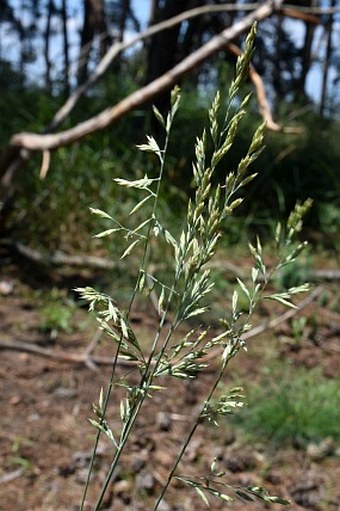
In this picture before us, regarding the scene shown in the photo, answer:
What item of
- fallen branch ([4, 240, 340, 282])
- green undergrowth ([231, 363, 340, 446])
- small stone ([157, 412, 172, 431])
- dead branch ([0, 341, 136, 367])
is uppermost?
green undergrowth ([231, 363, 340, 446])

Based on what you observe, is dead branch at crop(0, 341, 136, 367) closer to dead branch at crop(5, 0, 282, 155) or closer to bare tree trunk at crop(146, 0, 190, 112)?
dead branch at crop(5, 0, 282, 155)

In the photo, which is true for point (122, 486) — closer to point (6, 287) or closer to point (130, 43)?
point (6, 287)

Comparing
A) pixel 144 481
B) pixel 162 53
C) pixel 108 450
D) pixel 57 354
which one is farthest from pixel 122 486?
pixel 162 53

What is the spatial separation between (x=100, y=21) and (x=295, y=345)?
698cm

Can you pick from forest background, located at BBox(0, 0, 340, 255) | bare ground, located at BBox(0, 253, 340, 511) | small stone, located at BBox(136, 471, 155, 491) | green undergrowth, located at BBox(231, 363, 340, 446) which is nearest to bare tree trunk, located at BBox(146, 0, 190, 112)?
forest background, located at BBox(0, 0, 340, 255)

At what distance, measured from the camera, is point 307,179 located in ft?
21.5

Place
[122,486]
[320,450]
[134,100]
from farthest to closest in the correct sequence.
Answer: [134,100] → [320,450] → [122,486]

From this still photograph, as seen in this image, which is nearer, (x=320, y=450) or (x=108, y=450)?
(x=108, y=450)

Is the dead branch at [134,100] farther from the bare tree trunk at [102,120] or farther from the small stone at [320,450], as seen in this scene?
the small stone at [320,450]

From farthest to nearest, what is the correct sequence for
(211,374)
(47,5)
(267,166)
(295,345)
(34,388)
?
(47,5)
(267,166)
(295,345)
(211,374)
(34,388)

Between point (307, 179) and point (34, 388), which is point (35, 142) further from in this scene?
point (307, 179)

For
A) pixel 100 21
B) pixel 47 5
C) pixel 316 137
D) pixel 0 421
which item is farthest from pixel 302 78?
pixel 47 5

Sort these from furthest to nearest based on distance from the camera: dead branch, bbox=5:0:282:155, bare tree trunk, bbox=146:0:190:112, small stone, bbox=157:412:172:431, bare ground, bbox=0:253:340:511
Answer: bare tree trunk, bbox=146:0:190:112 < dead branch, bbox=5:0:282:155 < small stone, bbox=157:412:172:431 < bare ground, bbox=0:253:340:511

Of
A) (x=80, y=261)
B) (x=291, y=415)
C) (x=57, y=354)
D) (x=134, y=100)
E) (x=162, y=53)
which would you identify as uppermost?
(x=134, y=100)
